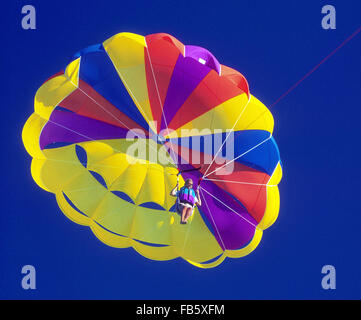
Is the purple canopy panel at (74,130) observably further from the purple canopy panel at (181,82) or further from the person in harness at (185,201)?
the person in harness at (185,201)

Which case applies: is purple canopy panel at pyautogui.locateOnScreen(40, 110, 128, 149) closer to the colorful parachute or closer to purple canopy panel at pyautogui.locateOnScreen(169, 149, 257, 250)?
the colorful parachute

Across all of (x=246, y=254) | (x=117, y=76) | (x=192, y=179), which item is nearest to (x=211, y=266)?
(x=246, y=254)

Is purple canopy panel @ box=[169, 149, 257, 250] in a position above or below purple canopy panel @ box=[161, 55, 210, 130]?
below

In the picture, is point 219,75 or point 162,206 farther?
point 162,206

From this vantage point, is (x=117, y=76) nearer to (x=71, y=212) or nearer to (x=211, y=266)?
(x=71, y=212)

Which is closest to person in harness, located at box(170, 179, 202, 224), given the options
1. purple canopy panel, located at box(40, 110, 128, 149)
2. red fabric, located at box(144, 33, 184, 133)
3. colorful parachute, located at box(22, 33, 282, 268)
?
colorful parachute, located at box(22, 33, 282, 268)

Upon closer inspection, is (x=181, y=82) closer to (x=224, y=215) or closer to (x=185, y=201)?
(x=185, y=201)

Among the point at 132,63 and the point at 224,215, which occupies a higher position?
the point at 132,63

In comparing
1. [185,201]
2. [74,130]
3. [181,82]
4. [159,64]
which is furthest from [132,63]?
[185,201]

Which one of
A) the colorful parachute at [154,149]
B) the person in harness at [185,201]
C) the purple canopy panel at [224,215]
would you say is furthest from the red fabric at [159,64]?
the person in harness at [185,201]
